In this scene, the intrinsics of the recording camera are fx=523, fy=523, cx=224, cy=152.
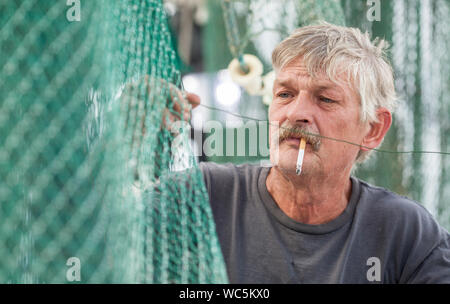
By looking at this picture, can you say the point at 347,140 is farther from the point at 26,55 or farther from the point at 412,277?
the point at 26,55

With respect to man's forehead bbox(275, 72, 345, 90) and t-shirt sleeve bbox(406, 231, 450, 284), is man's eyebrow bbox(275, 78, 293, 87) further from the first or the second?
t-shirt sleeve bbox(406, 231, 450, 284)

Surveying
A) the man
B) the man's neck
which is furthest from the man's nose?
the man's neck

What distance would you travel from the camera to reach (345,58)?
1265mm

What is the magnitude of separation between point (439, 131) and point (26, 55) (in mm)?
1578

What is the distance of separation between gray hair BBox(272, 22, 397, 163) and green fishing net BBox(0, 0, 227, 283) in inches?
14.4

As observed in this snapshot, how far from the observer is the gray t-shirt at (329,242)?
45.9 inches

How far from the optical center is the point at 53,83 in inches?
35.3

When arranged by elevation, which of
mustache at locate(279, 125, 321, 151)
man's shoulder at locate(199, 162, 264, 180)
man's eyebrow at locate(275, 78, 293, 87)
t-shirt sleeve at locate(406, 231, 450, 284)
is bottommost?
t-shirt sleeve at locate(406, 231, 450, 284)

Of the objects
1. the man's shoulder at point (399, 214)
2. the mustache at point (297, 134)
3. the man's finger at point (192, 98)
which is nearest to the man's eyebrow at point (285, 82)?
the mustache at point (297, 134)

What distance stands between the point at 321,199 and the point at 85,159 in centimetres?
60

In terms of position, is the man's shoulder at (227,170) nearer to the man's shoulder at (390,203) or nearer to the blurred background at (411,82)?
the man's shoulder at (390,203)

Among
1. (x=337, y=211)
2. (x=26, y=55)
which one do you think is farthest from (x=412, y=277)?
(x=26, y=55)

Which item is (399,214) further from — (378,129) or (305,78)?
(305,78)

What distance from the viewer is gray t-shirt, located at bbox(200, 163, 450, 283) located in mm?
1166
